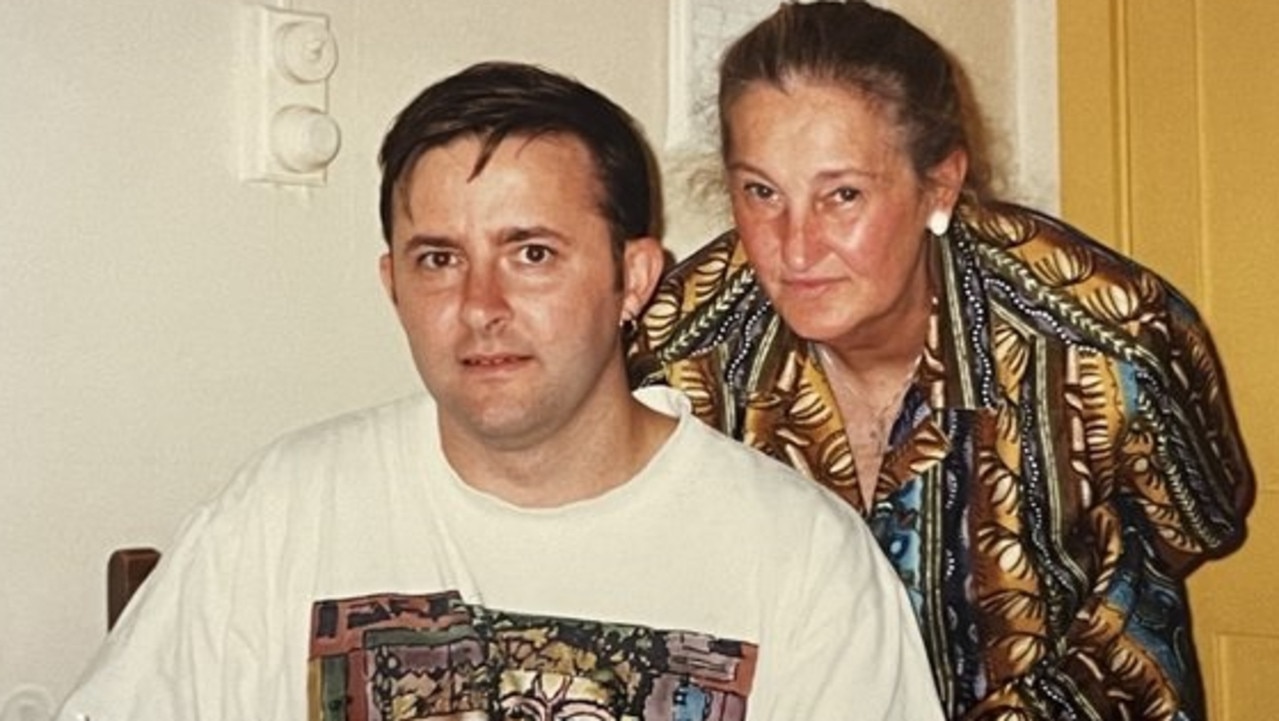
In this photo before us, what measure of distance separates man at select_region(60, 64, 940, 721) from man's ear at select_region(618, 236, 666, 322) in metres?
0.01

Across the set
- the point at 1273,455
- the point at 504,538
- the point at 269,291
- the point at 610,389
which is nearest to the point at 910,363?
the point at 610,389

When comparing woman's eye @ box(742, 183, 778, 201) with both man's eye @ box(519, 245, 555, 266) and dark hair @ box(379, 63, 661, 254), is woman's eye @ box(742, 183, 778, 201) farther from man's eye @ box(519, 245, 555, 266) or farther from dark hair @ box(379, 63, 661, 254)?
man's eye @ box(519, 245, 555, 266)

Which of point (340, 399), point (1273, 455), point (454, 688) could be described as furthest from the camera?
point (1273, 455)

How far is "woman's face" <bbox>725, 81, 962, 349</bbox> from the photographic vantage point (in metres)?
1.34

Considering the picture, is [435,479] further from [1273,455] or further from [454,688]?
[1273,455]

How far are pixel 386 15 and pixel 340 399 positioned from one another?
0.36m

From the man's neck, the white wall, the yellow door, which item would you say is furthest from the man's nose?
the yellow door

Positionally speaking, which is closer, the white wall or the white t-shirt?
the white t-shirt

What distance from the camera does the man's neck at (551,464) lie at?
1241 mm

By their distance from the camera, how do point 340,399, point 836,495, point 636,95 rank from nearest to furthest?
point 836,495
point 340,399
point 636,95

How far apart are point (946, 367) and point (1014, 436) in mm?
82

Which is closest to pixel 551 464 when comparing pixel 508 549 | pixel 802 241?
pixel 508 549

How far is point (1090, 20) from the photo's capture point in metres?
2.17

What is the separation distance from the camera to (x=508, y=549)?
1221 mm
